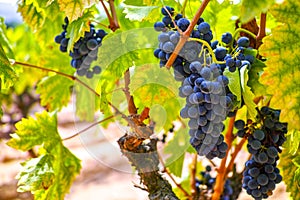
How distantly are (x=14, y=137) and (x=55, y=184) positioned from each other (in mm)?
127

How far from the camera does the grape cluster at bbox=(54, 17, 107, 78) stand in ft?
2.88

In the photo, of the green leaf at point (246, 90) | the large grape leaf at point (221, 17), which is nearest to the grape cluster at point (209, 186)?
the large grape leaf at point (221, 17)

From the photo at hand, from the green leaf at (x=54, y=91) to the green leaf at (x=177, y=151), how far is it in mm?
297

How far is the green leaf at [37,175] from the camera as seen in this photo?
2.76ft

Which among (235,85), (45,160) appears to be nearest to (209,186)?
(45,160)

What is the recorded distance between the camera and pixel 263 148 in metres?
0.77

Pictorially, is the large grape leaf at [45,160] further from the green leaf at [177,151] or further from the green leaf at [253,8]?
the green leaf at [253,8]

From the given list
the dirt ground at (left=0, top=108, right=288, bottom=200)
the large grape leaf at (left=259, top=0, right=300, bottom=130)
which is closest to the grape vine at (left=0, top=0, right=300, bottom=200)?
the large grape leaf at (left=259, top=0, right=300, bottom=130)

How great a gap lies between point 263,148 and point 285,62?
21 cm

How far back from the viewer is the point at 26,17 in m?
0.97

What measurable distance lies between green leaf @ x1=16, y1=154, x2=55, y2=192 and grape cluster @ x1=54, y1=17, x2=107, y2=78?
190 millimetres

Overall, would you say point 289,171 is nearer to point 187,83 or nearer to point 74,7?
point 187,83

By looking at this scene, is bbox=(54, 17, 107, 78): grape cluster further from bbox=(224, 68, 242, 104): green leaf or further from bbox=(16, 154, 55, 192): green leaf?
bbox=(224, 68, 242, 104): green leaf

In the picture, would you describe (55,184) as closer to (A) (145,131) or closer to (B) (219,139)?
(A) (145,131)
